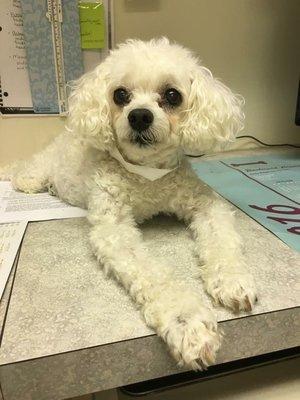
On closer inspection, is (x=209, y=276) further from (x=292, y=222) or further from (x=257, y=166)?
(x=257, y=166)

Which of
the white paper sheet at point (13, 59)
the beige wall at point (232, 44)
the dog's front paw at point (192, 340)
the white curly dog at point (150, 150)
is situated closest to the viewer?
the dog's front paw at point (192, 340)

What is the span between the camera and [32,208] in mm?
1052

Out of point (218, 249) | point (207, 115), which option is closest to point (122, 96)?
point (207, 115)

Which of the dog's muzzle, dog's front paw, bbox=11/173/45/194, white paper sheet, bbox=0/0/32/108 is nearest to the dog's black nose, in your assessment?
the dog's muzzle

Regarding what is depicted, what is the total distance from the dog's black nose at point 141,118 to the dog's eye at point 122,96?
7 centimetres

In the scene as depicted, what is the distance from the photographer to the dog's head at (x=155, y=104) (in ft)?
2.62

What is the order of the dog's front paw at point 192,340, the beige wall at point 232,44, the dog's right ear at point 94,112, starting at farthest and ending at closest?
the beige wall at point 232,44 → the dog's right ear at point 94,112 → the dog's front paw at point 192,340

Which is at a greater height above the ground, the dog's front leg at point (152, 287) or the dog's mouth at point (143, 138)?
the dog's mouth at point (143, 138)

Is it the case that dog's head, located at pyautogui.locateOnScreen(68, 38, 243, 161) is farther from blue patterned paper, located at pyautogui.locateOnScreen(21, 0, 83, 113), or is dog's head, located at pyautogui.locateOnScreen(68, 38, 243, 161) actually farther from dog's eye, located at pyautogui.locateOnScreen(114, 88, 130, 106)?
blue patterned paper, located at pyautogui.locateOnScreen(21, 0, 83, 113)

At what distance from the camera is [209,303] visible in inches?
25.5

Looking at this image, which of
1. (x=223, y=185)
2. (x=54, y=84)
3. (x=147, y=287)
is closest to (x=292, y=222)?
(x=223, y=185)

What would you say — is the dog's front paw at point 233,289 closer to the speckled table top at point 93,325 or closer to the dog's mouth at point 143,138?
the speckled table top at point 93,325

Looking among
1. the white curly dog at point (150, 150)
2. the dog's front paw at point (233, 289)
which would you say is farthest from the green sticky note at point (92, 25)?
the dog's front paw at point (233, 289)

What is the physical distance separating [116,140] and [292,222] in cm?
45
